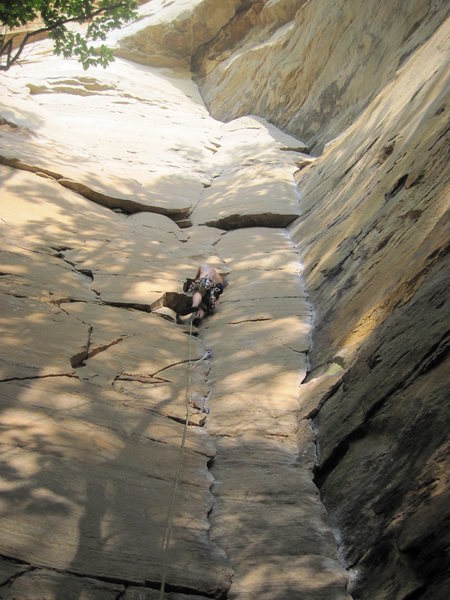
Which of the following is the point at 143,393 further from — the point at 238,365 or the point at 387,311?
the point at 387,311

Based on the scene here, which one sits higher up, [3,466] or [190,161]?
[3,466]

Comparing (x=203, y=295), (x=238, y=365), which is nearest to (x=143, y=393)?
(x=238, y=365)

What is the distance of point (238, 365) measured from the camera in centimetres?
561

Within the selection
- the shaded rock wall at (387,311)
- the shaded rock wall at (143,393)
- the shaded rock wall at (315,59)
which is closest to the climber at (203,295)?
the shaded rock wall at (143,393)

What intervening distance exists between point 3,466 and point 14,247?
3776 millimetres

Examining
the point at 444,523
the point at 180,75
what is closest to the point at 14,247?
the point at 444,523

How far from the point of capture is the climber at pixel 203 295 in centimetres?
670

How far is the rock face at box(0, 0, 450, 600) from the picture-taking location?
9.93ft

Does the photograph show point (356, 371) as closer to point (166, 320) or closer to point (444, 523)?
point (444, 523)

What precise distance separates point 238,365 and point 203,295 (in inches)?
57.9

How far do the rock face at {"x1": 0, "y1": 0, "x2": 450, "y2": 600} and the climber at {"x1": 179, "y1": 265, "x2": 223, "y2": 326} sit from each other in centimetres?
22

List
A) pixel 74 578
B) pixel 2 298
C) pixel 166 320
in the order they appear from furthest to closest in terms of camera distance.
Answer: pixel 166 320
pixel 2 298
pixel 74 578

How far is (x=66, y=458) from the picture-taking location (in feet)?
11.8

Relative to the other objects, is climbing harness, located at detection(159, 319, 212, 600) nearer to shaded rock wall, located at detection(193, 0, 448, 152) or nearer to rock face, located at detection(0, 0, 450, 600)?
rock face, located at detection(0, 0, 450, 600)
